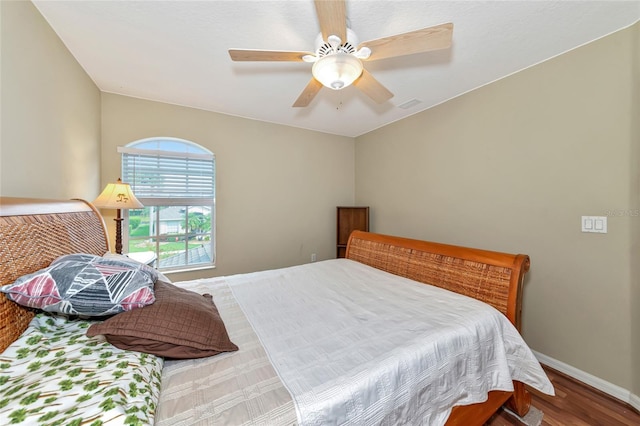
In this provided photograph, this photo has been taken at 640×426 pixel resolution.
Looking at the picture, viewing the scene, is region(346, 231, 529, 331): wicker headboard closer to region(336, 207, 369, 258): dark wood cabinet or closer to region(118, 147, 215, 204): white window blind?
region(336, 207, 369, 258): dark wood cabinet

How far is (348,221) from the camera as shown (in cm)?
384

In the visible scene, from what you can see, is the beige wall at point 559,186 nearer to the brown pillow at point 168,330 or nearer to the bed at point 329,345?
the bed at point 329,345

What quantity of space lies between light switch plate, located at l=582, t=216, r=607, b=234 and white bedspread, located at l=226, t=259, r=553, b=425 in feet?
3.68

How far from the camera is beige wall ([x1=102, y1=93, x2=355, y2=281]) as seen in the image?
2701mm

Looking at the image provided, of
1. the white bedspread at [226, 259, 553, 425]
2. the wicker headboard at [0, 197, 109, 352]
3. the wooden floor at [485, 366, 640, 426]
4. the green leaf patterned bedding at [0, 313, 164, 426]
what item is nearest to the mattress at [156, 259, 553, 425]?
the white bedspread at [226, 259, 553, 425]

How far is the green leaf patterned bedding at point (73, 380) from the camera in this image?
1.87ft

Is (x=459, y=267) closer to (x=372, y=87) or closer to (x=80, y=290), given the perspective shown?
(x=372, y=87)

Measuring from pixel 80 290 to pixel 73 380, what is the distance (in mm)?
A: 335

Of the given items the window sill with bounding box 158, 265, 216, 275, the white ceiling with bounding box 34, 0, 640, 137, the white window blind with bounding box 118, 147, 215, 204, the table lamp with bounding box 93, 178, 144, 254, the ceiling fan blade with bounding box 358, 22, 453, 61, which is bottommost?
the window sill with bounding box 158, 265, 216, 275

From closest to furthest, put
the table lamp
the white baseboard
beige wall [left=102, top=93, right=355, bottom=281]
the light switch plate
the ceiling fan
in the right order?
the ceiling fan
the white baseboard
the light switch plate
the table lamp
beige wall [left=102, top=93, right=355, bottom=281]

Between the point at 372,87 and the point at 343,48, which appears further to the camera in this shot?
the point at 372,87

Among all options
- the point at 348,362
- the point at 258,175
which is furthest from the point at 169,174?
the point at 348,362

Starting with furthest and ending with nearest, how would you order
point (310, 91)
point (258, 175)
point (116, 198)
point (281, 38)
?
point (258, 175) < point (116, 198) < point (310, 91) < point (281, 38)

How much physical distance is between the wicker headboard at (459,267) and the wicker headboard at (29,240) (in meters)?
2.25
